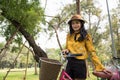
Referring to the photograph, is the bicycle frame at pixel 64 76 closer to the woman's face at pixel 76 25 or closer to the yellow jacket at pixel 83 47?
the yellow jacket at pixel 83 47

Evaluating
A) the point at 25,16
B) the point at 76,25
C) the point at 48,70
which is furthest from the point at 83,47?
the point at 25,16

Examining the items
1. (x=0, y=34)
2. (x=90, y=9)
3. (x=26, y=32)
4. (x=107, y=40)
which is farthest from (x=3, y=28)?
(x=107, y=40)

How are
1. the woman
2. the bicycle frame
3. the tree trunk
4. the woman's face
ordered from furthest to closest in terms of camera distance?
1. the tree trunk
2. the woman's face
3. the woman
4. the bicycle frame

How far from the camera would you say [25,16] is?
34.1 ft

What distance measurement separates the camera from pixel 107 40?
37812 millimetres

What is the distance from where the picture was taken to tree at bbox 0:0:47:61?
32.2 feet

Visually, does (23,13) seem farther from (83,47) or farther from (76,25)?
(83,47)

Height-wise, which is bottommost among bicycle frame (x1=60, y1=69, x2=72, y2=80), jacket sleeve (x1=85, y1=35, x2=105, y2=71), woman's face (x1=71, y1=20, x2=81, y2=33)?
bicycle frame (x1=60, y1=69, x2=72, y2=80)

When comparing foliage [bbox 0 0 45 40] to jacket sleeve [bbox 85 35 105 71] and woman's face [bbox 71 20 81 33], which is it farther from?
jacket sleeve [bbox 85 35 105 71]

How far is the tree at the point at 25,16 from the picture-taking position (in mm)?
9805

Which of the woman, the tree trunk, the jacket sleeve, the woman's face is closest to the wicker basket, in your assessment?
the woman

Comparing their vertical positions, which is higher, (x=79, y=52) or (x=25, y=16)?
(x=25, y=16)

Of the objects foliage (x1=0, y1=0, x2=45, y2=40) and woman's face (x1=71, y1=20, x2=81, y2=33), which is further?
foliage (x1=0, y1=0, x2=45, y2=40)

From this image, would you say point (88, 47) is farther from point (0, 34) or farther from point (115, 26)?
point (115, 26)
